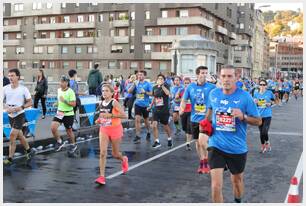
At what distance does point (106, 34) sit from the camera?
6694 centimetres

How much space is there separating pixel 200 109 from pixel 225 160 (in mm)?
3500

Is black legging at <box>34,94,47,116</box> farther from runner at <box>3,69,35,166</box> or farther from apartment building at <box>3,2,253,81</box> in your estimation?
apartment building at <box>3,2,253,81</box>

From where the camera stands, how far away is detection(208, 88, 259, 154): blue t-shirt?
225 inches

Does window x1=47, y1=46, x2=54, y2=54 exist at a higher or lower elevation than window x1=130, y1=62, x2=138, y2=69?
higher

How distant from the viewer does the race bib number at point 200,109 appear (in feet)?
30.1

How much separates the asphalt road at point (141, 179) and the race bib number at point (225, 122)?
149 centimetres

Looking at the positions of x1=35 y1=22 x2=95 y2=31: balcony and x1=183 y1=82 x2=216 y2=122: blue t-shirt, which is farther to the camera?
x1=35 y1=22 x2=95 y2=31: balcony

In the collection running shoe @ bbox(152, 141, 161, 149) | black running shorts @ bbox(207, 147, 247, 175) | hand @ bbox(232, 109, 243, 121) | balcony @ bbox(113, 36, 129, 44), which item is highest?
balcony @ bbox(113, 36, 129, 44)

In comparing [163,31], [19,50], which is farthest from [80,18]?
[163,31]

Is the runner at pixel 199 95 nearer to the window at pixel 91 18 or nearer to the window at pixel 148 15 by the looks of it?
the window at pixel 148 15

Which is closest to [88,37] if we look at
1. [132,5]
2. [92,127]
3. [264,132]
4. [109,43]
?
[109,43]

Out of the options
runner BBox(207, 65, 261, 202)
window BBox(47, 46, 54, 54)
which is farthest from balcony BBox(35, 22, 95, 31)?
runner BBox(207, 65, 261, 202)

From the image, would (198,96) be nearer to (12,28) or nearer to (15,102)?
(15,102)

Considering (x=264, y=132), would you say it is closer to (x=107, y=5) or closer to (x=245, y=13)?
(x=107, y=5)
